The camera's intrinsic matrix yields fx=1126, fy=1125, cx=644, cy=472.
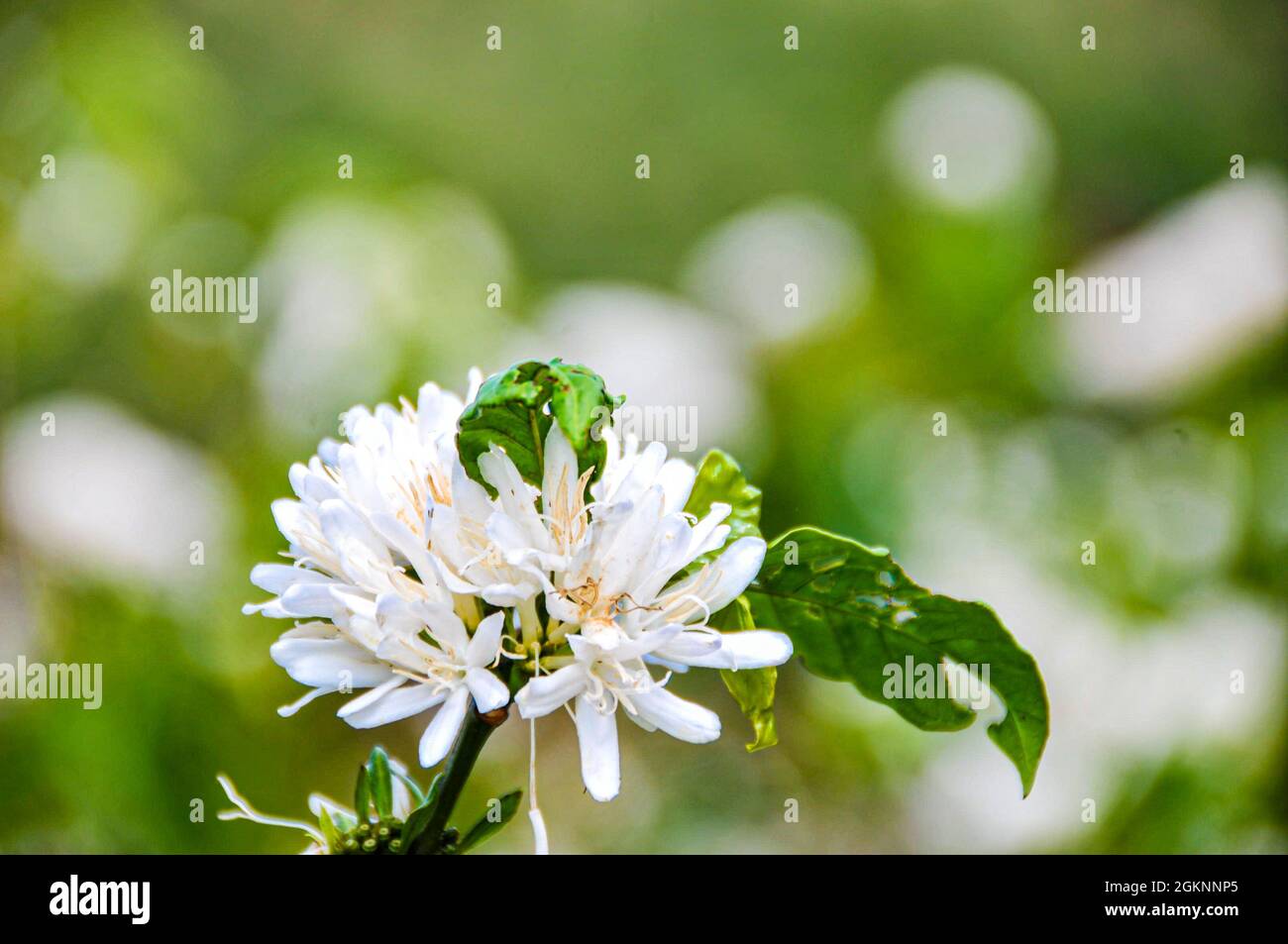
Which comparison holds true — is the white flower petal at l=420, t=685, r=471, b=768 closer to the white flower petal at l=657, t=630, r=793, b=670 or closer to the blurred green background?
the white flower petal at l=657, t=630, r=793, b=670

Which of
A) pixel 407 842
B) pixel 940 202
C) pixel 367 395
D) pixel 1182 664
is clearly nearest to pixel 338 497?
pixel 407 842

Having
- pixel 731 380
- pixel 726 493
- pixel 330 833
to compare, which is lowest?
pixel 330 833

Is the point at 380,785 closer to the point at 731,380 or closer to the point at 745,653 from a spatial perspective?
the point at 745,653

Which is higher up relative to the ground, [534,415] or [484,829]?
[534,415]

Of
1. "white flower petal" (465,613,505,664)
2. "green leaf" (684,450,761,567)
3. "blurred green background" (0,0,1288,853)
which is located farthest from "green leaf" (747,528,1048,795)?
"blurred green background" (0,0,1288,853)

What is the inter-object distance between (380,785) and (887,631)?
0.22 metres

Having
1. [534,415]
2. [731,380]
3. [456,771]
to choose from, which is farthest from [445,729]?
[731,380]

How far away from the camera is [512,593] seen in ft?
1.38

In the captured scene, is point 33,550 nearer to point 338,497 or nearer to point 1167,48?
point 338,497

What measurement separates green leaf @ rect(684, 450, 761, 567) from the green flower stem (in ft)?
0.39

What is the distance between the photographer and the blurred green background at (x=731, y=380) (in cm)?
154

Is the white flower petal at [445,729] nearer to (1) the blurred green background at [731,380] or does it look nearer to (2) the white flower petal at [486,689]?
(2) the white flower petal at [486,689]

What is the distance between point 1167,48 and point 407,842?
11.3ft
